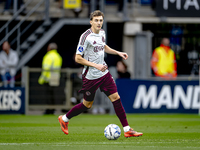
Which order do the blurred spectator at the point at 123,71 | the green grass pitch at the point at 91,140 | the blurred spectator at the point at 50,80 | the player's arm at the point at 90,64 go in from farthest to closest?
the blurred spectator at the point at 123,71 < the blurred spectator at the point at 50,80 < the player's arm at the point at 90,64 < the green grass pitch at the point at 91,140

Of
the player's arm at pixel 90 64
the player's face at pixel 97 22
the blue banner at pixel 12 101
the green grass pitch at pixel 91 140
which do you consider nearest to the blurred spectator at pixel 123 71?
the blue banner at pixel 12 101

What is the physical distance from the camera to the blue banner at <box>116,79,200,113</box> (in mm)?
13398

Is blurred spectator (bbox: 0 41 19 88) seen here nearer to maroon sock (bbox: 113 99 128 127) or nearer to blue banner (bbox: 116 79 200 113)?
blue banner (bbox: 116 79 200 113)

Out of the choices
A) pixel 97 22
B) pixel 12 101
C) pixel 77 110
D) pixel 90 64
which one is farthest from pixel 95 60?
pixel 12 101

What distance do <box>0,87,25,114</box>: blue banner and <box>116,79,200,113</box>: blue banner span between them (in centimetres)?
307

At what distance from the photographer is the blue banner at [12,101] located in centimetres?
1343

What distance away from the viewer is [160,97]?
528 inches

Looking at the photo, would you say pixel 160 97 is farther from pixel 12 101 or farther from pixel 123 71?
pixel 12 101


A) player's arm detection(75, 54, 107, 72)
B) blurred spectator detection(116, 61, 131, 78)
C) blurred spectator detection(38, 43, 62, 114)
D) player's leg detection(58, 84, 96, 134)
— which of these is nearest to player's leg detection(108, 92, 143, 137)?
player's leg detection(58, 84, 96, 134)

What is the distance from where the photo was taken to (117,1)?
18.1m

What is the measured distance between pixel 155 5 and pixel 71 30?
3883 mm

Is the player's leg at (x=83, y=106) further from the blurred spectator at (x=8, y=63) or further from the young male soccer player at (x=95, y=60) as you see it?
the blurred spectator at (x=8, y=63)

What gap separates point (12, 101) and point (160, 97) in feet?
14.8

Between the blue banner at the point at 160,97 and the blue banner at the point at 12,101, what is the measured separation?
10.1 ft
